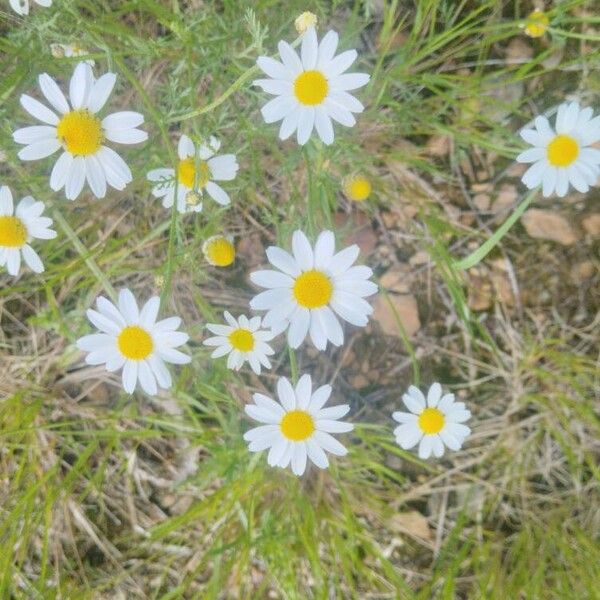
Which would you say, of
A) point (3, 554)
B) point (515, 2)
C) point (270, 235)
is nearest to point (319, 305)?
point (270, 235)

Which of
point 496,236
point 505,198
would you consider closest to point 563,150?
point 496,236

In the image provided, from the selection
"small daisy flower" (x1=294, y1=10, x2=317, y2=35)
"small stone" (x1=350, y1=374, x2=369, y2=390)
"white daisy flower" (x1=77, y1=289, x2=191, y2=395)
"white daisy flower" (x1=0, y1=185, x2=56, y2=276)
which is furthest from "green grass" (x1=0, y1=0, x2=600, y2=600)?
"small daisy flower" (x1=294, y1=10, x2=317, y2=35)

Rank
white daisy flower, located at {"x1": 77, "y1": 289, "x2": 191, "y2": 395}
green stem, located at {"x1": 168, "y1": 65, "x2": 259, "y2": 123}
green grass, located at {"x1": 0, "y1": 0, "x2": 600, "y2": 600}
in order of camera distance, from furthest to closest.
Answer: green grass, located at {"x1": 0, "y1": 0, "x2": 600, "y2": 600}
white daisy flower, located at {"x1": 77, "y1": 289, "x2": 191, "y2": 395}
green stem, located at {"x1": 168, "y1": 65, "x2": 259, "y2": 123}

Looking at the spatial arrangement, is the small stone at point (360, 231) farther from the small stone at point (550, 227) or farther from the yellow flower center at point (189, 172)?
the yellow flower center at point (189, 172)

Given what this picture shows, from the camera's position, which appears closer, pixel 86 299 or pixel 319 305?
pixel 319 305

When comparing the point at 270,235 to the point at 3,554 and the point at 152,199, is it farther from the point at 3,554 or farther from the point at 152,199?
the point at 3,554

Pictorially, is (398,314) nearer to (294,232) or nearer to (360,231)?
(360,231)

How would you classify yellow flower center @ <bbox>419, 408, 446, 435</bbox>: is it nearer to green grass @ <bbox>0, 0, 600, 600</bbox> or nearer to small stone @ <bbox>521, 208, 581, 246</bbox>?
green grass @ <bbox>0, 0, 600, 600</bbox>
